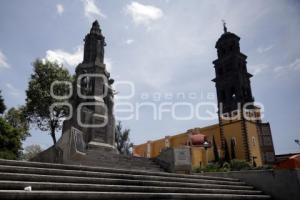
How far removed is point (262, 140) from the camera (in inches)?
1372

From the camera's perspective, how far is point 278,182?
816cm

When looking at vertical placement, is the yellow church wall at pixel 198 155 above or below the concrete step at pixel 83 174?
above

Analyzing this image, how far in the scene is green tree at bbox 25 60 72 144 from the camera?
83.9 ft

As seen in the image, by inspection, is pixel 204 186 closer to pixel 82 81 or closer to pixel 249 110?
pixel 82 81

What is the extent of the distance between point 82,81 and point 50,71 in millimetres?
12033

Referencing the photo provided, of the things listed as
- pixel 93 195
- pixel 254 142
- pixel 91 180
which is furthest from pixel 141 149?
pixel 93 195

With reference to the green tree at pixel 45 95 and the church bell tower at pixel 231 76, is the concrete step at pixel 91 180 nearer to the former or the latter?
the green tree at pixel 45 95

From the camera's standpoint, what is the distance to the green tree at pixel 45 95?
25562mm

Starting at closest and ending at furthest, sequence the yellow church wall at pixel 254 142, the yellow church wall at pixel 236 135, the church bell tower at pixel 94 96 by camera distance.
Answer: the church bell tower at pixel 94 96 → the yellow church wall at pixel 254 142 → the yellow church wall at pixel 236 135

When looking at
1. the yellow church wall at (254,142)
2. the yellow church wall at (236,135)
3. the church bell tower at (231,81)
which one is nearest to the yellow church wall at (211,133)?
the church bell tower at (231,81)

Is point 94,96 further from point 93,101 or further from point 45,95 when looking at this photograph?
point 45,95

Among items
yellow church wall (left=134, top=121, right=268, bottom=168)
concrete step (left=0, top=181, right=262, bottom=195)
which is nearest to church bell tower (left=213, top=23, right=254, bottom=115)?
yellow church wall (left=134, top=121, right=268, bottom=168)

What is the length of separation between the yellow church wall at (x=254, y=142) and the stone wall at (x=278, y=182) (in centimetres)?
2475

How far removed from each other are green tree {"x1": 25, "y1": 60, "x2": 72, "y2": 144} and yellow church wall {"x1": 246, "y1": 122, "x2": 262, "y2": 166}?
2417 cm
